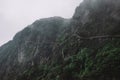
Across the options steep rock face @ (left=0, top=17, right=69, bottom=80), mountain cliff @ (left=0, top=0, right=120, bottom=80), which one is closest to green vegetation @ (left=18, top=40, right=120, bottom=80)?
mountain cliff @ (left=0, top=0, right=120, bottom=80)

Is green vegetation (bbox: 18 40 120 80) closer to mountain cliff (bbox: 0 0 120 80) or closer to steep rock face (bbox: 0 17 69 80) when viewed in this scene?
mountain cliff (bbox: 0 0 120 80)

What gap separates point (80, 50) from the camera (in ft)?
55.3

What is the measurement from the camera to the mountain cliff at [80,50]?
535 inches

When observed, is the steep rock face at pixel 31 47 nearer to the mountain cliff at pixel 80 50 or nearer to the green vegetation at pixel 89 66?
the mountain cliff at pixel 80 50

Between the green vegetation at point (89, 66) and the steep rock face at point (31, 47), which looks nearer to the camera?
the green vegetation at point (89, 66)

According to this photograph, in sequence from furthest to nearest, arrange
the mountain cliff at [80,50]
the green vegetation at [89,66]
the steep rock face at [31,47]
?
the steep rock face at [31,47] → the mountain cliff at [80,50] → the green vegetation at [89,66]

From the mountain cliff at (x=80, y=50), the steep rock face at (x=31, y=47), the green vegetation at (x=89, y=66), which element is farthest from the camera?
the steep rock face at (x=31, y=47)

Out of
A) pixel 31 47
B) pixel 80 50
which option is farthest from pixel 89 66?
pixel 31 47

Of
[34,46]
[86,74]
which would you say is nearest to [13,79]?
[34,46]

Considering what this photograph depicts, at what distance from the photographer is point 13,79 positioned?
23.9 meters

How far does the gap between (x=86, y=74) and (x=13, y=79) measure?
1232cm

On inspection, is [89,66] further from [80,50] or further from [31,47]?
[31,47]

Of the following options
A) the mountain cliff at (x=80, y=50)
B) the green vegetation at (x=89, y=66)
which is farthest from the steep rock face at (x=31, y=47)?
the green vegetation at (x=89, y=66)

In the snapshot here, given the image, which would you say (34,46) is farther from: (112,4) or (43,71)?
(112,4)
